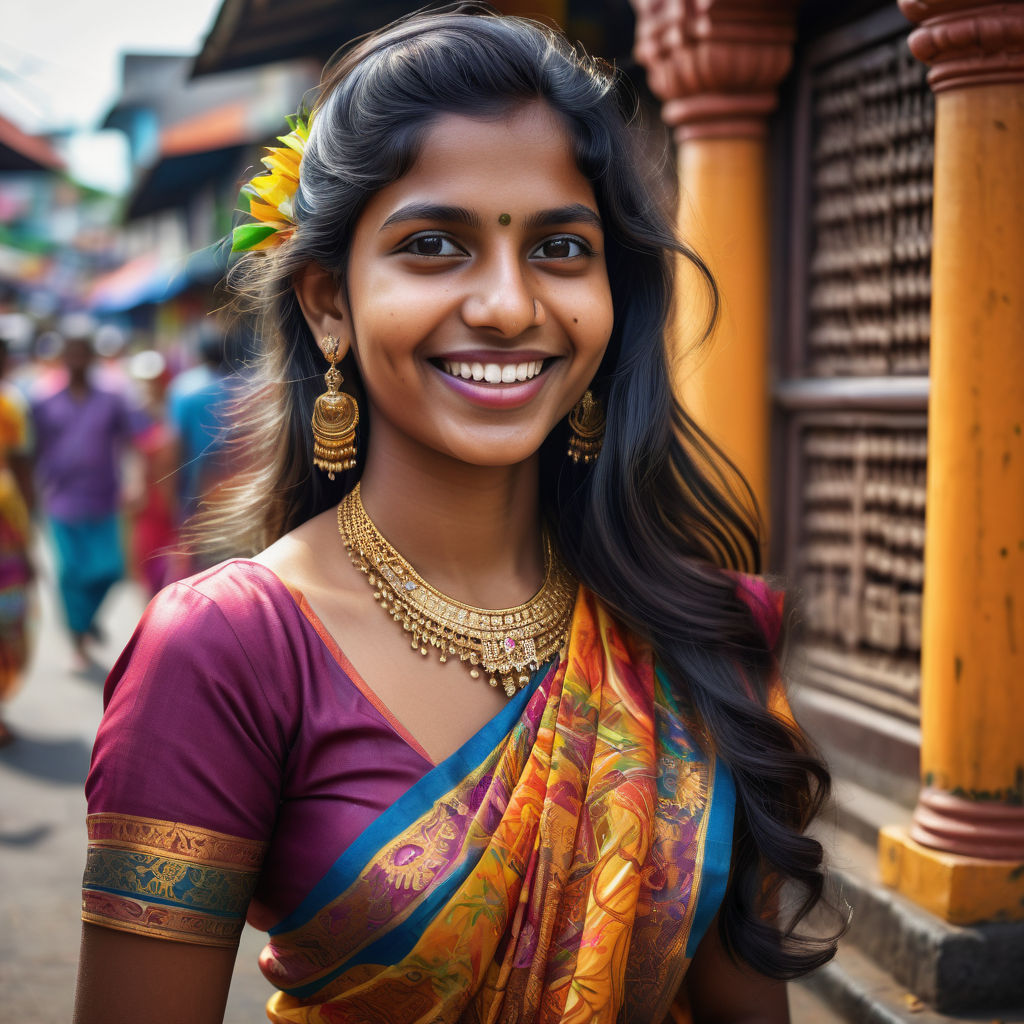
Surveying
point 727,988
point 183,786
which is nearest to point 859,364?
point 727,988

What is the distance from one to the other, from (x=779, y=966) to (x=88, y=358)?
20.7ft

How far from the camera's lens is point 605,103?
1.68 m

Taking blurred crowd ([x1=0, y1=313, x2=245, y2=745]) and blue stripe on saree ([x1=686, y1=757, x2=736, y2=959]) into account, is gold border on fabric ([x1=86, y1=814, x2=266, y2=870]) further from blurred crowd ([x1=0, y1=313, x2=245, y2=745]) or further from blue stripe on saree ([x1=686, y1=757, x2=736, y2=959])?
blurred crowd ([x1=0, y1=313, x2=245, y2=745])

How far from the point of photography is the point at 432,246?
1.53 meters

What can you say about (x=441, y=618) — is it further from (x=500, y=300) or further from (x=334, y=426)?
(x=500, y=300)

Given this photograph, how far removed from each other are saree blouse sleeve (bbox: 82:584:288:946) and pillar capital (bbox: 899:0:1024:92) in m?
2.15

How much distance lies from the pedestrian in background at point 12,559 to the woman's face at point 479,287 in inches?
176

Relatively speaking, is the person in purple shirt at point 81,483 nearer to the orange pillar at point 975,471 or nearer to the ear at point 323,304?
the orange pillar at point 975,471

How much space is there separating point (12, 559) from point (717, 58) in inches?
155

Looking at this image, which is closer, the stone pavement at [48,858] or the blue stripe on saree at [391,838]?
the blue stripe on saree at [391,838]

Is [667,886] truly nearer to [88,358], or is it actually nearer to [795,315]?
[795,315]

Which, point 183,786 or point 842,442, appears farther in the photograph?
point 842,442

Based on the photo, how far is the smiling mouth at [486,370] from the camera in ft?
5.06

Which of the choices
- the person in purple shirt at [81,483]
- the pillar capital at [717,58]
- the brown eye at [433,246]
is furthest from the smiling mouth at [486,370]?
the person in purple shirt at [81,483]
